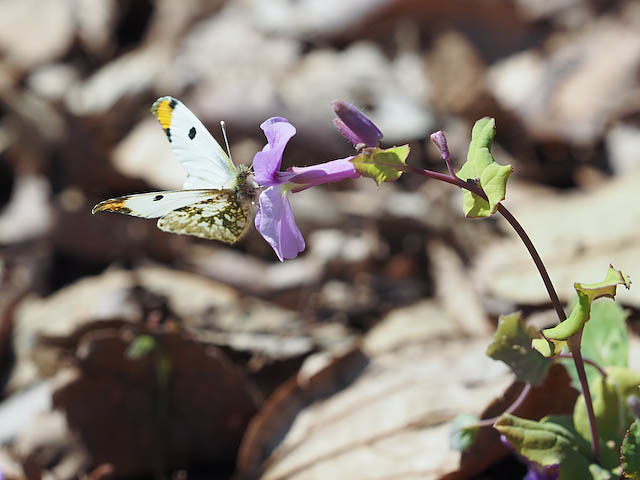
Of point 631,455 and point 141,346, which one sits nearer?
point 631,455

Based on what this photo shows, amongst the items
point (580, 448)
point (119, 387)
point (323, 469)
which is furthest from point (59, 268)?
point (580, 448)

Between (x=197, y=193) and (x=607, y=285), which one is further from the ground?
(x=197, y=193)

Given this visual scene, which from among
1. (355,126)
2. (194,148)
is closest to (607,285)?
(355,126)

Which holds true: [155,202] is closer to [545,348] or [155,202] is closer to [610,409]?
[545,348]

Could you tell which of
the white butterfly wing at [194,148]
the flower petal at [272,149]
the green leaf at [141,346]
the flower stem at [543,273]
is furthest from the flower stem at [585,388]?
the green leaf at [141,346]

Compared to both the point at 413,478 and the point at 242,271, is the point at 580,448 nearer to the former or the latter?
the point at 413,478

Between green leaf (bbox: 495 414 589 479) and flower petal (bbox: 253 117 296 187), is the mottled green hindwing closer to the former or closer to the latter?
flower petal (bbox: 253 117 296 187)
